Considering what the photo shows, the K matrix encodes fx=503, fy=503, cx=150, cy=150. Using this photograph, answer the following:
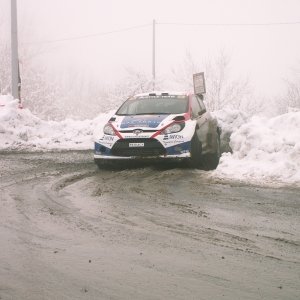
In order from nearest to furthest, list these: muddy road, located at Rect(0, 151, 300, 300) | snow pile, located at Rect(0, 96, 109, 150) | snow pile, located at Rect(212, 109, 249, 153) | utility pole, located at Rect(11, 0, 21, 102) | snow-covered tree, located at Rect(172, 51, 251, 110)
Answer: muddy road, located at Rect(0, 151, 300, 300)
snow pile, located at Rect(0, 96, 109, 150)
snow pile, located at Rect(212, 109, 249, 153)
utility pole, located at Rect(11, 0, 21, 102)
snow-covered tree, located at Rect(172, 51, 251, 110)

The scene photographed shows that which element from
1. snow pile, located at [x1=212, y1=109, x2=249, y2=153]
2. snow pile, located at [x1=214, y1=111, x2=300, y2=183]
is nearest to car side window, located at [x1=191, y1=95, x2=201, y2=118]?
snow pile, located at [x1=214, y1=111, x2=300, y2=183]

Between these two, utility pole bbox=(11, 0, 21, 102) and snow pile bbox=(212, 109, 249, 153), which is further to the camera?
utility pole bbox=(11, 0, 21, 102)

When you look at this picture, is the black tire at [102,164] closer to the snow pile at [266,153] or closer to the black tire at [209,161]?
the black tire at [209,161]

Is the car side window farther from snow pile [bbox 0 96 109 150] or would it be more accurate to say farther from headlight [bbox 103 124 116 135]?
snow pile [bbox 0 96 109 150]

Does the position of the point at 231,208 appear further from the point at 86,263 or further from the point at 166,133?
the point at 166,133

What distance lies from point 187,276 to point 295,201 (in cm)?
313

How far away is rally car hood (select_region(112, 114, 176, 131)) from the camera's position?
9305 millimetres

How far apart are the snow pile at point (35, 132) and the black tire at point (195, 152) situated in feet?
16.8

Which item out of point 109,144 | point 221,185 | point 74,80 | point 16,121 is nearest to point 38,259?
point 221,185

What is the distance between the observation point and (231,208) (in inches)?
227

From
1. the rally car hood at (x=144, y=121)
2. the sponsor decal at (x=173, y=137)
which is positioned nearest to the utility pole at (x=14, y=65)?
the rally car hood at (x=144, y=121)

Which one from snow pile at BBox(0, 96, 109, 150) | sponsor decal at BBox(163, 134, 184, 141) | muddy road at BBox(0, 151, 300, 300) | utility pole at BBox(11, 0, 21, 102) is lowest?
snow pile at BBox(0, 96, 109, 150)

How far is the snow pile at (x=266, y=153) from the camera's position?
7777mm

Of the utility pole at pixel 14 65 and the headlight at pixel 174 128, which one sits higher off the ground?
the utility pole at pixel 14 65
